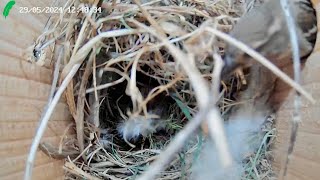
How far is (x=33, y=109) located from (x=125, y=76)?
0.43ft

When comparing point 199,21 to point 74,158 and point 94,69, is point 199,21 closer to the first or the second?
point 94,69

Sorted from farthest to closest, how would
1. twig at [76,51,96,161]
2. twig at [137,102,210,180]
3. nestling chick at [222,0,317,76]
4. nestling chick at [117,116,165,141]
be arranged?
1. nestling chick at [117,116,165,141]
2. twig at [76,51,96,161]
3. nestling chick at [222,0,317,76]
4. twig at [137,102,210,180]

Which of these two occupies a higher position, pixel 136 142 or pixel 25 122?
pixel 25 122

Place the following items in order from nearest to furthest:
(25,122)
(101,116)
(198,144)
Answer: (25,122)
(198,144)
(101,116)

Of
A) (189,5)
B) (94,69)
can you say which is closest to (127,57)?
(94,69)

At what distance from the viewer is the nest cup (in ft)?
1.44

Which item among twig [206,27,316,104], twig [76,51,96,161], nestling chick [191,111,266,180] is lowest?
nestling chick [191,111,266,180]

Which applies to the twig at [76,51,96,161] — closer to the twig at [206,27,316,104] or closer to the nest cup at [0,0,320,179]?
the nest cup at [0,0,320,179]

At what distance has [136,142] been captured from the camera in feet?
2.30

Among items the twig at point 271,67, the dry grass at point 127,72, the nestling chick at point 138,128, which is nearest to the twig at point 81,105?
the dry grass at point 127,72

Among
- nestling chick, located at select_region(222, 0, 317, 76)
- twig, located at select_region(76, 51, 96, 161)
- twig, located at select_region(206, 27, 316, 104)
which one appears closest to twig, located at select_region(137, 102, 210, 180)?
twig, located at select_region(206, 27, 316, 104)

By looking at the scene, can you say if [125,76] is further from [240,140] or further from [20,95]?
[240,140]

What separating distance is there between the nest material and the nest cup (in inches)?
1.0

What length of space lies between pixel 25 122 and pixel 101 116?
0.23m
